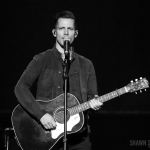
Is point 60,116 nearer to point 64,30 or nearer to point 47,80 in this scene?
point 47,80

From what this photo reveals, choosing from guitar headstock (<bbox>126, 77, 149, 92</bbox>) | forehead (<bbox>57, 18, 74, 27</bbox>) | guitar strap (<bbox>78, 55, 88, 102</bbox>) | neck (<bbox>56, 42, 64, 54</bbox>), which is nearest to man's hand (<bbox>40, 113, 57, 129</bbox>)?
guitar strap (<bbox>78, 55, 88, 102</bbox>)

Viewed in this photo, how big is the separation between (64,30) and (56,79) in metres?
0.48

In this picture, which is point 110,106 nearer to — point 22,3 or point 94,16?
point 94,16

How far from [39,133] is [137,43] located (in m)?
3.19

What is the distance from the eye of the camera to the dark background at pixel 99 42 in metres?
5.20

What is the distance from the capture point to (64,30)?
284cm

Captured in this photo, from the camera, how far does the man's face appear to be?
2818mm

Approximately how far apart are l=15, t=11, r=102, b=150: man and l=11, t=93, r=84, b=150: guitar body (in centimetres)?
5

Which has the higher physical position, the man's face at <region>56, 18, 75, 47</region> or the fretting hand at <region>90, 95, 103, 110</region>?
the man's face at <region>56, 18, 75, 47</region>

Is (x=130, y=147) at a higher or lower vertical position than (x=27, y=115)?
lower

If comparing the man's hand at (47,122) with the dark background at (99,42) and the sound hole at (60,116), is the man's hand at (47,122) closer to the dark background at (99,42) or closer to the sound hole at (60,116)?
the sound hole at (60,116)

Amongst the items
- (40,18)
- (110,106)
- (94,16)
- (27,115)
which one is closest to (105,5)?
(94,16)

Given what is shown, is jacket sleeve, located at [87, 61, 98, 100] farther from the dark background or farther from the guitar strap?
the dark background

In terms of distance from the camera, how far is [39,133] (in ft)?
9.08
